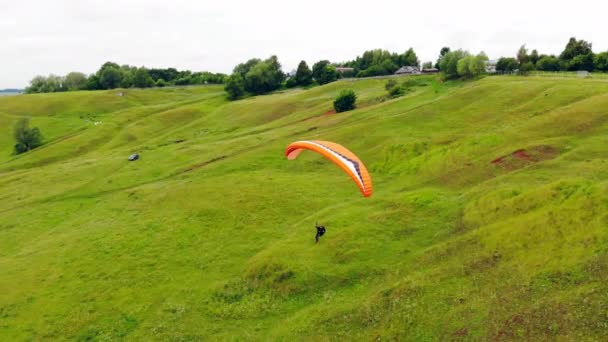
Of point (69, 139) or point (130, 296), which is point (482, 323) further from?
point (69, 139)

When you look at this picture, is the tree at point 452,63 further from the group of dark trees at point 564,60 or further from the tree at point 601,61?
the tree at point 601,61

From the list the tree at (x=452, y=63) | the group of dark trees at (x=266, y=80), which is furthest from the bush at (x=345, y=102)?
the group of dark trees at (x=266, y=80)

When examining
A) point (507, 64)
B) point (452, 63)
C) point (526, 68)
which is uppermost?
point (452, 63)

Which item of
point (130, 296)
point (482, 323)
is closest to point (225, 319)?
point (130, 296)

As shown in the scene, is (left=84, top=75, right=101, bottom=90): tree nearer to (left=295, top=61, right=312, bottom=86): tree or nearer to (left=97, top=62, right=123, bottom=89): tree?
(left=97, top=62, right=123, bottom=89): tree

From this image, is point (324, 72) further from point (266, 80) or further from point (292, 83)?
point (266, 80)

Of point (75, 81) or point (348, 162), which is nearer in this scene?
point (348, 162)

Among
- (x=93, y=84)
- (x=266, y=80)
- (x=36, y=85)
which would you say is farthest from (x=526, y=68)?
(x=36, y=85)
